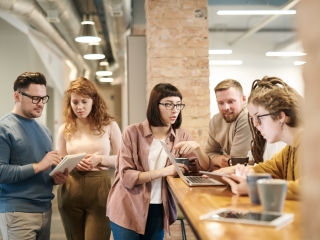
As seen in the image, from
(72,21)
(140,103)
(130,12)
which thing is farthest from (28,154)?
(72,21)

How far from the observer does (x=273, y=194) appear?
53.2 inches

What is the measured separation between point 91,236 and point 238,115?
1.43 m

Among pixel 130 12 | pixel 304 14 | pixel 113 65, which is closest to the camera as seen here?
pixel 304 14

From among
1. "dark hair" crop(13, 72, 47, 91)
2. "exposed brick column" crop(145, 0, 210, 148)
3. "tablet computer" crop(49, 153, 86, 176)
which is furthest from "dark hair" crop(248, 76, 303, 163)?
"exposed brick column" crop(145, 0, 210, 148)

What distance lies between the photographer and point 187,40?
4.41 meters

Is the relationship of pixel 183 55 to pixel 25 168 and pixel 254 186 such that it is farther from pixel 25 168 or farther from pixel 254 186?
pixel 254 186

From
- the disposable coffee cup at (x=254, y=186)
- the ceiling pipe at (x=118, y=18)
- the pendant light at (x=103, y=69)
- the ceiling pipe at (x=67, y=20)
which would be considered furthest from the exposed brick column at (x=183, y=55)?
the pendant light at (x=103, y=69)

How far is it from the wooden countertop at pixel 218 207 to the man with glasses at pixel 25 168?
35.9 inches

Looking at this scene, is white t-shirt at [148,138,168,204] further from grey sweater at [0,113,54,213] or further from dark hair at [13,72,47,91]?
dark hair at [13,72,47,91]

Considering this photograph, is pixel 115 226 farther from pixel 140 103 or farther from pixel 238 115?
pixel 140 103

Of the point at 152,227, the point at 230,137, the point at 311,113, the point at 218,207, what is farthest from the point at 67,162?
the point at 311,113

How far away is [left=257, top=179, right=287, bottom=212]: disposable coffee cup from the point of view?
4.41 feet

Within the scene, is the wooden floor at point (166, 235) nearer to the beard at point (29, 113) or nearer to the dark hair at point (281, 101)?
the beard at point (29, 113)

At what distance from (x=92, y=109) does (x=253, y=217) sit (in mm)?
2366
